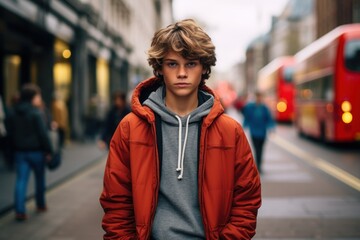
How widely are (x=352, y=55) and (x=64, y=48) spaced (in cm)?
994

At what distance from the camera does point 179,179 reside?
252 cm

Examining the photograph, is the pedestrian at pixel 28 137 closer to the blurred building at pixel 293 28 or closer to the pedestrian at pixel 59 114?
the pedestrian at pixel 59 114

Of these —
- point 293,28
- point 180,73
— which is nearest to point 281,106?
point 180,73

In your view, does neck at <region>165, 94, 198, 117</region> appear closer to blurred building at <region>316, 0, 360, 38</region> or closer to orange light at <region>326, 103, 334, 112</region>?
orange light at <region>326, 103, 334, 112</region>

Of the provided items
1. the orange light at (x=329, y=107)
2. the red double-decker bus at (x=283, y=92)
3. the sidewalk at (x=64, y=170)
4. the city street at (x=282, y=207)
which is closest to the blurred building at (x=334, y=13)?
the red double-decker bus at (x=283, y=92)

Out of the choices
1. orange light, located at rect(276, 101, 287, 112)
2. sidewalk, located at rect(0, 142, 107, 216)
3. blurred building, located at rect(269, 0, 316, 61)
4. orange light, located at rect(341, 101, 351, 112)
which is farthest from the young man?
blurred building, located at rect(269, 0, 316, 61)

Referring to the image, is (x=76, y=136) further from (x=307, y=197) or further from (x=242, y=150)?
(x=242, y=150)

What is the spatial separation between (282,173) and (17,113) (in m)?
6.36

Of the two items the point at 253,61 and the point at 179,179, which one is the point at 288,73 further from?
the point at 253,61

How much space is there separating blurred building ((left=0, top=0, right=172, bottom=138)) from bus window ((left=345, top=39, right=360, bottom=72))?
28.3ft

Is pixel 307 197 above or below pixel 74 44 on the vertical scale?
below

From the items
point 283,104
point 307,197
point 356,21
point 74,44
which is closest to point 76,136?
point 74,44

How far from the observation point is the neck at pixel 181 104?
2.63 metres

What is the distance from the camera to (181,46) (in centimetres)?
252
